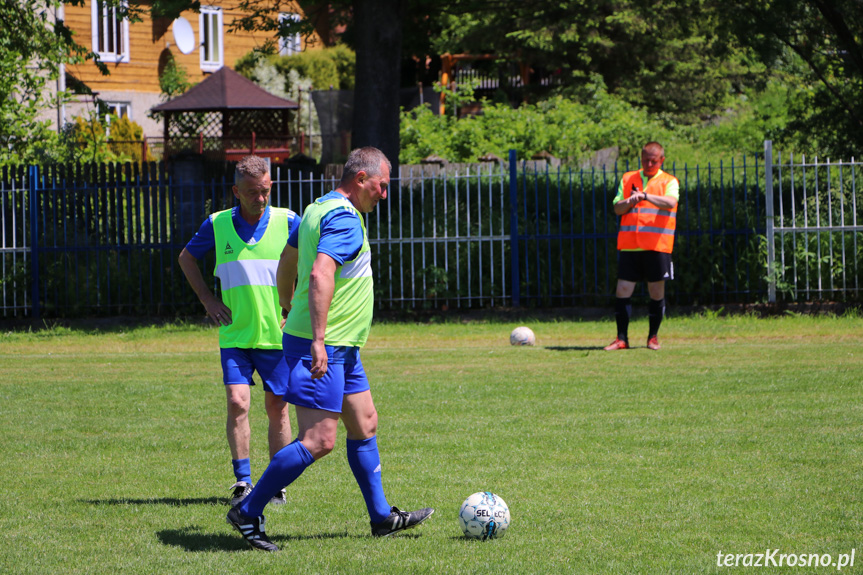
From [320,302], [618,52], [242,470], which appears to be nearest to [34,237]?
[242,470]

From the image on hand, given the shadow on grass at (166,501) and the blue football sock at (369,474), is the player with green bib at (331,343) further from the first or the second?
the shadow on grass at (166,501)

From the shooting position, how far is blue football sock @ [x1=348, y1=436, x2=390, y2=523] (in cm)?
511

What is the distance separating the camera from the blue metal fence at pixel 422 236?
15.4 meters

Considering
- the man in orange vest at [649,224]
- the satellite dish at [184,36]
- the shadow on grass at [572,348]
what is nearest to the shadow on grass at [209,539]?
the man in orange vest at [649,224]

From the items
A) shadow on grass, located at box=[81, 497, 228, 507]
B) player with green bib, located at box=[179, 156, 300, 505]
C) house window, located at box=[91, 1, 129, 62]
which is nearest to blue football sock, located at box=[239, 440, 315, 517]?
player with green bib, located at box=[179, 156, 300, 505]

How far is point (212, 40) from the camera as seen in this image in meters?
37.7

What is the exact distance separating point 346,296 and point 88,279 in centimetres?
1231

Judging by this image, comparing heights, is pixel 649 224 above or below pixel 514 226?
below

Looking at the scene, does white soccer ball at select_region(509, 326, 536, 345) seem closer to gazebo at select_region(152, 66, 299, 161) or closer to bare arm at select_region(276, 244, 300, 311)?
bare arm at select_region(276, 244, 300, 311)

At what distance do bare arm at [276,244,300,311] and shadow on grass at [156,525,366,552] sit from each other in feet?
3.85

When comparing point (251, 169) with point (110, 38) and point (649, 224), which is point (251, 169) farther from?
point (110, 38)

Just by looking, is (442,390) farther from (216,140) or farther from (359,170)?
(216,140)

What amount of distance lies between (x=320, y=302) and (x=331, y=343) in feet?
0.87

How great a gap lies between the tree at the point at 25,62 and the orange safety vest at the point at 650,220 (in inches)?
417
